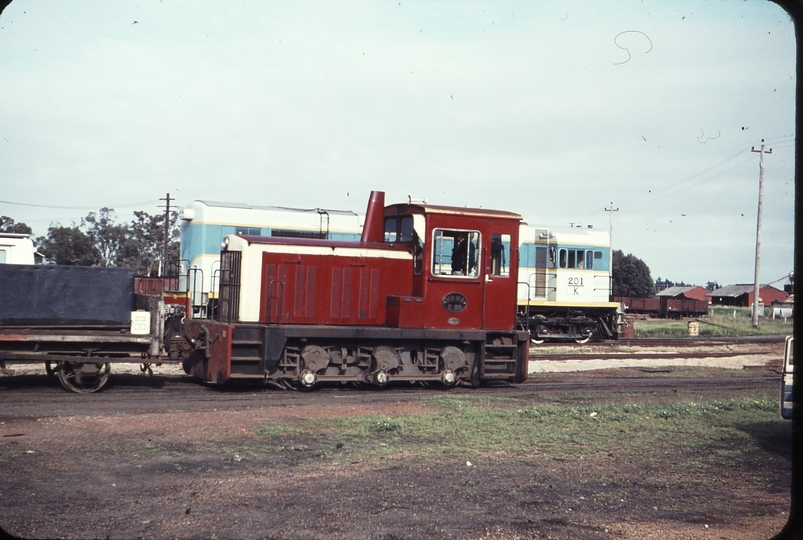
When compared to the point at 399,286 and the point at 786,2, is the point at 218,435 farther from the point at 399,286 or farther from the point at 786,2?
the point at 786,2

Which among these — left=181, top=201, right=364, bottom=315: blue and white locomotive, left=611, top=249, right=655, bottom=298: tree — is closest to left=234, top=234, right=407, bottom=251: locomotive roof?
left=181, top=201, right=364, bottom=315: blue and white locomotive

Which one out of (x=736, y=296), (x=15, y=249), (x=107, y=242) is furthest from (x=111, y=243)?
(x=736, y=296)

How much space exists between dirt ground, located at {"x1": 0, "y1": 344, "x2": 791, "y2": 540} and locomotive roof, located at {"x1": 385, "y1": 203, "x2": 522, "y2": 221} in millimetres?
5416

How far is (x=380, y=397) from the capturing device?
40.9 feet

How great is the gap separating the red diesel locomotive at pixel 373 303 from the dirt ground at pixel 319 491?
11.2 feet

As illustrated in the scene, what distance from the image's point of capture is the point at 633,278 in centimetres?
9275

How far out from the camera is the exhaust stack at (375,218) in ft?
44.9

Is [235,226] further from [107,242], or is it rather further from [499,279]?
[107,242]

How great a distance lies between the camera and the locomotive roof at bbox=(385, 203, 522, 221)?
42.9 ft

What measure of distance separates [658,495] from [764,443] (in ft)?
11.1

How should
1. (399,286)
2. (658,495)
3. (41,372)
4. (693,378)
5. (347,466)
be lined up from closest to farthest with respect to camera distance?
→ (658,495), (347,466), (399,286), (41,372), (693,378)

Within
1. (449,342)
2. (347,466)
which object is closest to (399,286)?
(449,342)

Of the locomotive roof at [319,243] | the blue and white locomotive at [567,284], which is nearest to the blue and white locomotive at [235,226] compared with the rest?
→ the locomotive roof at [319,243]

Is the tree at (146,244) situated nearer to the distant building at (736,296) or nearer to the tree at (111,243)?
the tree at (111,243)
